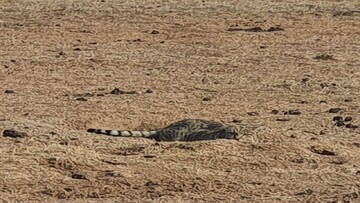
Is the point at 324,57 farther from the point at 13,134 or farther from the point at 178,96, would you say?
the point at 13,134

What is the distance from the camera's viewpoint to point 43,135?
884 centimetres

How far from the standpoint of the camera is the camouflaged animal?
8.81m

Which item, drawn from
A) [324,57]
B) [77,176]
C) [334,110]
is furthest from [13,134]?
[324,57]

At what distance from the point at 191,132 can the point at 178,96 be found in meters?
2.09

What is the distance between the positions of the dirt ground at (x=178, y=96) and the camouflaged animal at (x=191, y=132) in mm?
139

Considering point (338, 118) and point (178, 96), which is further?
point (178, 96)

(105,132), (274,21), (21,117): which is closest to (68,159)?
(105,132)

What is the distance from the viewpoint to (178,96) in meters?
11.0

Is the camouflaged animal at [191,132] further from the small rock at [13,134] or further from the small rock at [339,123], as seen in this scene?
the small rock at [339,123]

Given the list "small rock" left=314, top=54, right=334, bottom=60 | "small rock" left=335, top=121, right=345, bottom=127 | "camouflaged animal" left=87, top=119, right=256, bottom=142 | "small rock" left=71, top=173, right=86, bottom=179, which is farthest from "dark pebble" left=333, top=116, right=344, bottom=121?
"small rock" left=314, top=54, right=334, bottom=60

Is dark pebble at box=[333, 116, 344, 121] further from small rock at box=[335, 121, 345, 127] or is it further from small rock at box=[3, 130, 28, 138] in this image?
small rock at box=[3, 130, 28, 138]

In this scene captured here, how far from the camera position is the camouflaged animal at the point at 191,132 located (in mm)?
8812

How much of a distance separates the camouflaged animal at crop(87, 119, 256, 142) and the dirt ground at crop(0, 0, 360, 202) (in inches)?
5.5

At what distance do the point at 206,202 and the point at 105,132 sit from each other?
185 cm
